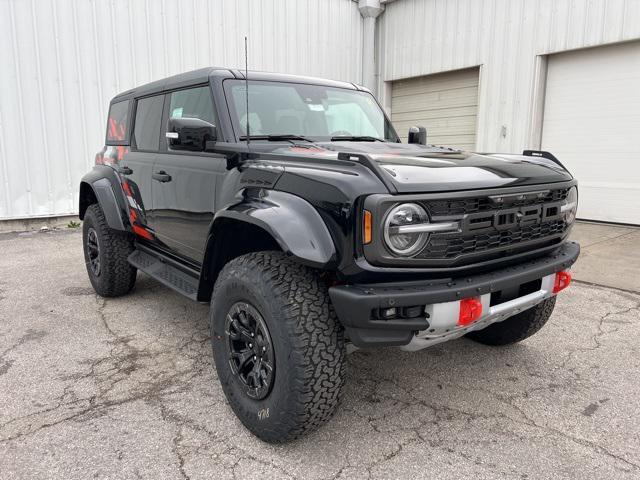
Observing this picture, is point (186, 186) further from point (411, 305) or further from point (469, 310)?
point (469, 310)

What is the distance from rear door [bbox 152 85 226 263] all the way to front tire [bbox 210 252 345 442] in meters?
0.66

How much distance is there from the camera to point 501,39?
8.92 meters

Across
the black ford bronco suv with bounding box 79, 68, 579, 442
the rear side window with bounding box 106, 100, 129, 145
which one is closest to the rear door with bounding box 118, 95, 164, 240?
the rear side window with bounding box 106, 100, 129, 145

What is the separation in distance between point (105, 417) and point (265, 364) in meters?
0.94

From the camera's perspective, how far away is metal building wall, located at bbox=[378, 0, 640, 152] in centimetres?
768

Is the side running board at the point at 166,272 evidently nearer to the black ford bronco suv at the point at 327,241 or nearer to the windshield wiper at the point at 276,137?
the black ford bronco suv at the point at 327,241

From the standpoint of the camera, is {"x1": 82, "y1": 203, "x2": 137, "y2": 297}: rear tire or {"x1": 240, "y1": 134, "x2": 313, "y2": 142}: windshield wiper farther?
{"x1": 82, "y1": 203, "x2": 137, "y2": 297}: rear tire

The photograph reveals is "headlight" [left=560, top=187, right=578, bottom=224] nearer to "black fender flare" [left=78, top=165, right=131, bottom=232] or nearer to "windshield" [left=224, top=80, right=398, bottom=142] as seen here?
"windshield" [left=224, top=80, right=398, bottom=142]

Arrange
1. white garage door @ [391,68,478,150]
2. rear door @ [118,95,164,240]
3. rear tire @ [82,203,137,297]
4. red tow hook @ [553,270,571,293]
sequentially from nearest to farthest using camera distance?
red tow hook @ [553,270,571,293] → rear door @ [118,95,164,240] → rear tire @ [82,203,137,297] → white garage door @ [391,68,478,150]

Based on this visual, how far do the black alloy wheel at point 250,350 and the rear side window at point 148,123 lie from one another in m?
1.87

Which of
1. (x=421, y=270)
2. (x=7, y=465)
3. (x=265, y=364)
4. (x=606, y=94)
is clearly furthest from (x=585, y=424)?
(x=606, y=94)

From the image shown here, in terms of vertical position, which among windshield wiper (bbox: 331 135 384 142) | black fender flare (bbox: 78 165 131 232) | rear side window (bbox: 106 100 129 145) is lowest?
black fender flare (bbox: 78 165 131 232)

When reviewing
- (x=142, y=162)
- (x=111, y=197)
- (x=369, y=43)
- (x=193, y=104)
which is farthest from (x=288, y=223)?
(x=369, y=43)

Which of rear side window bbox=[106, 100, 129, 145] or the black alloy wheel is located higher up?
rear side window bbox=[106, 100, 129, 145]
